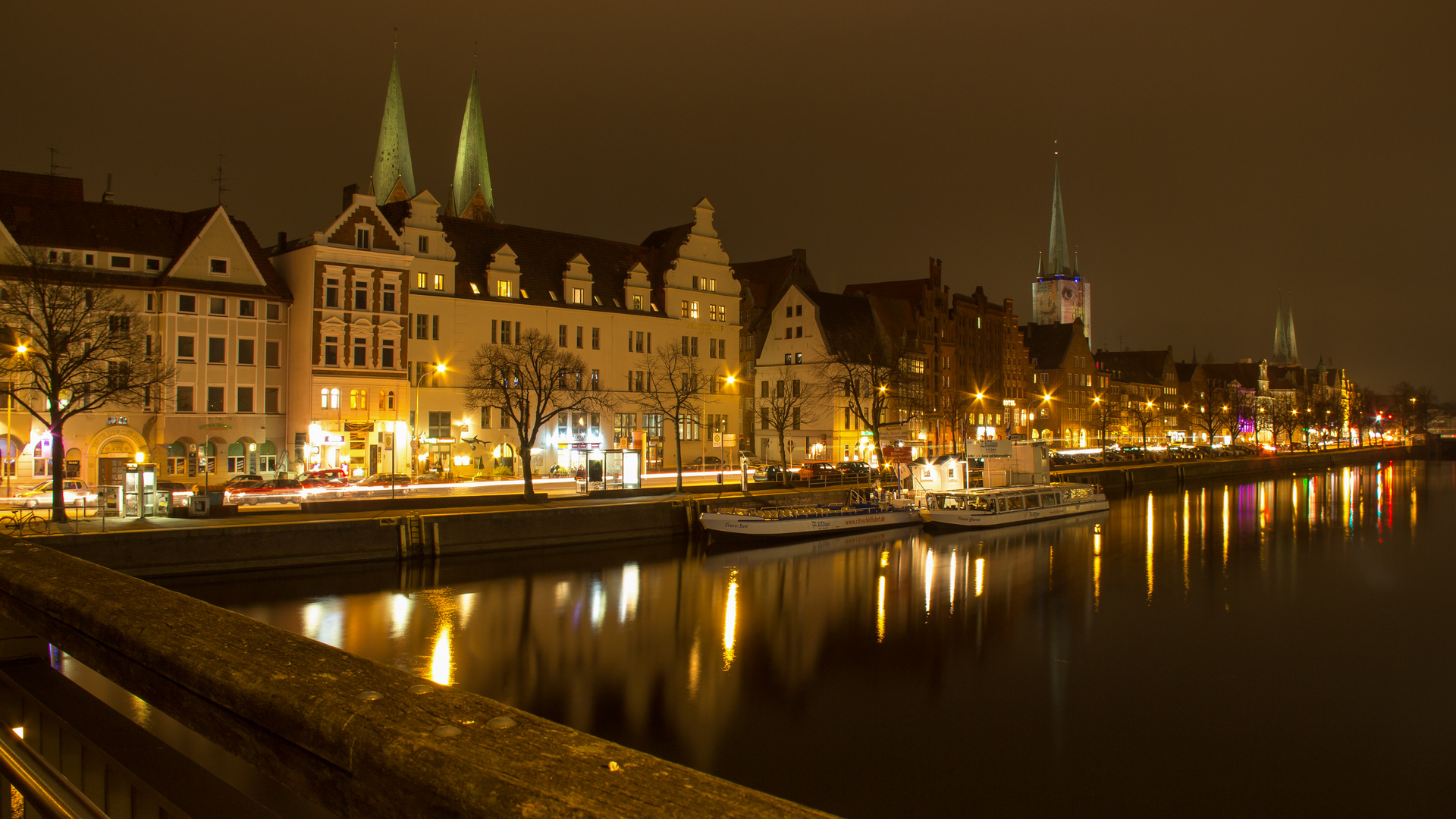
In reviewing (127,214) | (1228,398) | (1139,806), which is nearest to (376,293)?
(127,214)

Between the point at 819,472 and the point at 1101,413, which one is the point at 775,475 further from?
the point at 1101,413

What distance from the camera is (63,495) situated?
4091 centimetres

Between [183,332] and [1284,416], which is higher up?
[183,332]

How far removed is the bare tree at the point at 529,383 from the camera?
59.2 m

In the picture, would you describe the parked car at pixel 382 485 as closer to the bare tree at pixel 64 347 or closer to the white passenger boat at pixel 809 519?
the bare tree at pixel 64 347

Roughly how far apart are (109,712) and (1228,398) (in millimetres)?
179952

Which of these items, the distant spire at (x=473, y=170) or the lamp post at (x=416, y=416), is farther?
the distant spire at (x=473, y=170)

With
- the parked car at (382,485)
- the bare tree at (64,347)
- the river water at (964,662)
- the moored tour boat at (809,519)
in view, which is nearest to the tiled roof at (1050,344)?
the moored tour boat at (809,519)

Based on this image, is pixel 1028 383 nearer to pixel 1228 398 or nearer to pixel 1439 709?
pixel 1228 398

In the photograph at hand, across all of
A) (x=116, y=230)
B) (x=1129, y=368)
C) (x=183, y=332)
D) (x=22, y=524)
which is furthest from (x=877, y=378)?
(x=1129, y=368)

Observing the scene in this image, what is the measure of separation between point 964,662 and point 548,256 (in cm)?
5507

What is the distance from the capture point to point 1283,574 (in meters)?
46.6

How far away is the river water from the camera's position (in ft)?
66.0

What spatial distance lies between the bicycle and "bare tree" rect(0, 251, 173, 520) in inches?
40.4
